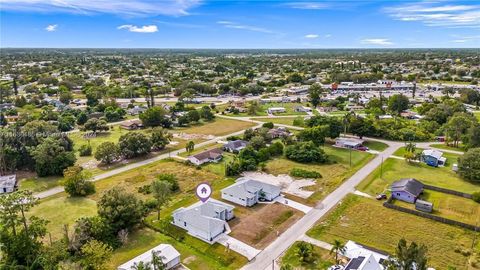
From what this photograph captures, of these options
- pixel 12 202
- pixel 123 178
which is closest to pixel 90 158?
pixel 123 178

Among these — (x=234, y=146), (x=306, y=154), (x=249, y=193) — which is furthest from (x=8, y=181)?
(x=306, y=154)

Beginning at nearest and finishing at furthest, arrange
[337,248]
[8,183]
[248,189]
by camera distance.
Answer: [337,248] < [248,189] < [8,183]

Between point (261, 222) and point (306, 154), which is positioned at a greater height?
point (306, 154)

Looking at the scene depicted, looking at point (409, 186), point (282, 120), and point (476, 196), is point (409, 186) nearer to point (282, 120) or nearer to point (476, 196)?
point (476, 196)

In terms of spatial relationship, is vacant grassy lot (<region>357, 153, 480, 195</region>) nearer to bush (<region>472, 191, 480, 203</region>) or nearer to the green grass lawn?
bush (<region>472, 191, 480, 203</region>)

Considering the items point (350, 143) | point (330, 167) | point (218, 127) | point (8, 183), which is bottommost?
point (330, 167)

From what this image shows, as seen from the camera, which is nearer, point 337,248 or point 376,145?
point 337,248

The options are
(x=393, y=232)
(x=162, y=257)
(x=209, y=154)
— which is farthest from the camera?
(x=209, y=154)
